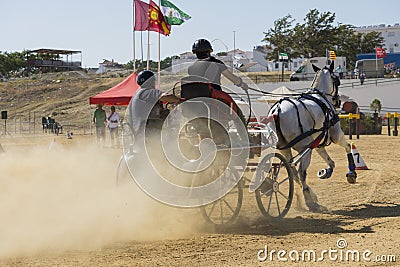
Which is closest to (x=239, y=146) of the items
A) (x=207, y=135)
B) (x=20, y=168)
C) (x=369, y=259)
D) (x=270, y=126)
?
(x=207, y=135)

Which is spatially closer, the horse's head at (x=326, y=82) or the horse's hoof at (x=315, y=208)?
the horse's hoof at (x=315, y=208)

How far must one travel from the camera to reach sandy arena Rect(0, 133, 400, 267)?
21.3 ft

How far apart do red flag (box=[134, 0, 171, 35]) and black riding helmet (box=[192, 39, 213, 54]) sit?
59.8ft

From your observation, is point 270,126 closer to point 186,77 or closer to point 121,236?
point 186,77

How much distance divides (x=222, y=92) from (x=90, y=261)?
3.10 m

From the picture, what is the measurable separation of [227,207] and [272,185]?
0.78m

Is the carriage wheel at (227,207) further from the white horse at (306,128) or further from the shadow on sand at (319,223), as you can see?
the white horse at (306,128)

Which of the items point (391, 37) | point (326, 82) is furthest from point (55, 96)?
point (391, 37)

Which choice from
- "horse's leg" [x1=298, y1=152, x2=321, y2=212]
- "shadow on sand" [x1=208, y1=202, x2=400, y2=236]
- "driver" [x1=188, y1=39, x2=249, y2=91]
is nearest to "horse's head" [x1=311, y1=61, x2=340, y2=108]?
"horse's leg" [x1=298, y1=152, x2=321, y2=212]

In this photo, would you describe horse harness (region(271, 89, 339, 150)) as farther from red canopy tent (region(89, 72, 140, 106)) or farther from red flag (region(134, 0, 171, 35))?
red flag (region(134, 0, 171, 35))

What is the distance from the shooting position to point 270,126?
9.98 metres

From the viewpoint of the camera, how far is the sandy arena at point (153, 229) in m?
6.50

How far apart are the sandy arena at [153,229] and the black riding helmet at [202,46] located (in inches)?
88.5

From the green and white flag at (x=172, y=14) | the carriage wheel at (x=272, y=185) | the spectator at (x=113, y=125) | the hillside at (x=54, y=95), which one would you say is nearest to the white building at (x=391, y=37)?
the hillside at (x=54, y=95)
